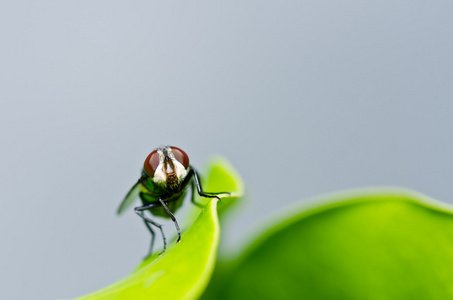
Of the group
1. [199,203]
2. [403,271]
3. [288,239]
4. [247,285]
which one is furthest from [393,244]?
[199,203]

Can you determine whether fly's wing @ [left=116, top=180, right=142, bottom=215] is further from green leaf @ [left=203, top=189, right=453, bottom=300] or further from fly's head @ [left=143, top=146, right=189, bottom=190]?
green leaf @ [left=203, top=189, right=453, bottom=300]

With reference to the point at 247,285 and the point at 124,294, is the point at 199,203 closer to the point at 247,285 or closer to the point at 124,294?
the point at 247,285

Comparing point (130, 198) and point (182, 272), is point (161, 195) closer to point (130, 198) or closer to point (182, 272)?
point (130, 198)

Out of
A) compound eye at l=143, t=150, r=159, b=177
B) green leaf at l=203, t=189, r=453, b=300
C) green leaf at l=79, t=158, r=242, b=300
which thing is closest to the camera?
green leaf at l=79, t=158, r=242, b=300

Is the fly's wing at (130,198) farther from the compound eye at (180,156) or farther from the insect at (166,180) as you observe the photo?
the compound eye at (180,156)

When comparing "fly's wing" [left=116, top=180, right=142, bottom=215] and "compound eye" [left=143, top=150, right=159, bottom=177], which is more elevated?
"compound eye" [left=143, top=150, right=159, bottom=177]

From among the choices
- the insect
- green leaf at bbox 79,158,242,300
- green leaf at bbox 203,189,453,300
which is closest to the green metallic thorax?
the insect

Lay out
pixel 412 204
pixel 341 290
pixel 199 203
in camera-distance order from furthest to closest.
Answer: pixel 199 203 → pixel 341 290 → pixel 412 204
